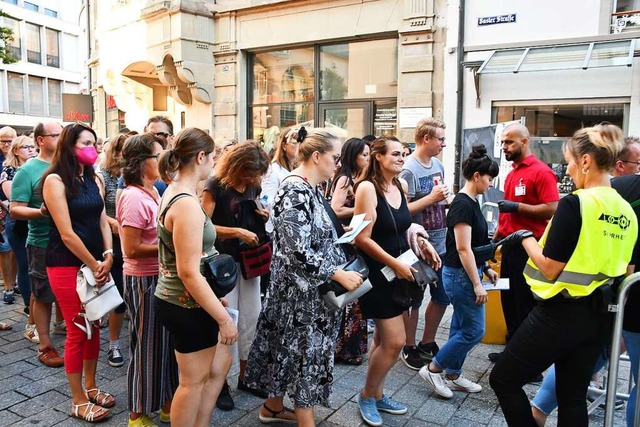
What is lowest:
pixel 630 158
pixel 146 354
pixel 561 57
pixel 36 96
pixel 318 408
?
pixel 318 408

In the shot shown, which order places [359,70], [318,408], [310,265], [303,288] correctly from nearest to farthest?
[310,265] → [303,288] → [318,408] → [359,70]

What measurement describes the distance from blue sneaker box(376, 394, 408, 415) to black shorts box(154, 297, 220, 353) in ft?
4.96

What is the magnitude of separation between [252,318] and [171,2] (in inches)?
393

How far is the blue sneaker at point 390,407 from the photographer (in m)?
3.59

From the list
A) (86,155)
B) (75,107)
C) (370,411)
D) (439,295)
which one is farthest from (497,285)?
(75,107)

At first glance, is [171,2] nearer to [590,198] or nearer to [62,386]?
[62,386]

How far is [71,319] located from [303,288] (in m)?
1.61

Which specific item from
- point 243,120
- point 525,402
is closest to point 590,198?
point 525,402

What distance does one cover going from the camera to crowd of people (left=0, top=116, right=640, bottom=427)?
250cm

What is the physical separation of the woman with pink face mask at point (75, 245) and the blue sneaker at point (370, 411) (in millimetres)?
1665

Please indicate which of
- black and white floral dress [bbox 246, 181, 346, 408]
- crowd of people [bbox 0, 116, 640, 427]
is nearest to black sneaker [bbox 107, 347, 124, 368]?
crowd of people [bbox 0, 116, 640, 427]

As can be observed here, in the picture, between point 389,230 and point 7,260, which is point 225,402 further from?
point 7,260

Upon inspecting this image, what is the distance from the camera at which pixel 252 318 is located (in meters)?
3.89

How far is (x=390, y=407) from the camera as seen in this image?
3.60 metres
